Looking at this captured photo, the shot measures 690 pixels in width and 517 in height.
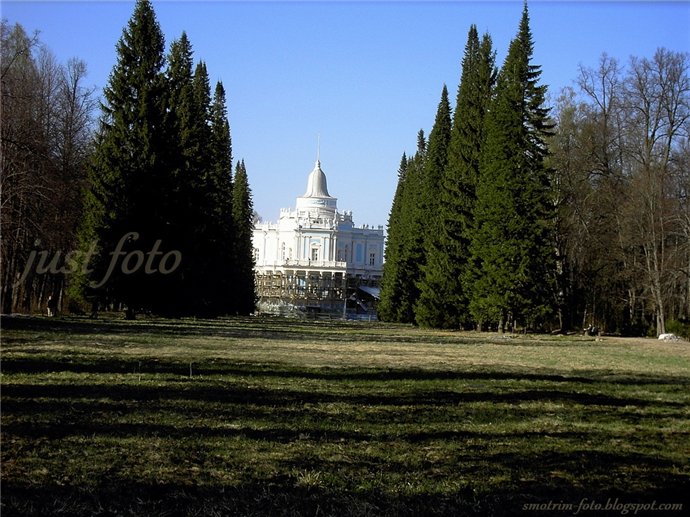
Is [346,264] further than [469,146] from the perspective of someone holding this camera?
Yes

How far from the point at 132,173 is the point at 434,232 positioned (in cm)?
1869

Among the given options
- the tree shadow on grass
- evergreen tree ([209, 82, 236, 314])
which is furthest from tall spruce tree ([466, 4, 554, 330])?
the tree shadow on grass

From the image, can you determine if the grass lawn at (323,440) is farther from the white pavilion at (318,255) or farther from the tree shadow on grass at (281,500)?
the white pavilion at (318,255)

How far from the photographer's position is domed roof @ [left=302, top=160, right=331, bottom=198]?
13988cm

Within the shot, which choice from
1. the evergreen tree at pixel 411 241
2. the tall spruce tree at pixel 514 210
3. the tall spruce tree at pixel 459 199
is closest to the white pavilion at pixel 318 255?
the evergreen tree at pixel 411 241

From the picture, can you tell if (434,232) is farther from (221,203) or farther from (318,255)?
(318,255)

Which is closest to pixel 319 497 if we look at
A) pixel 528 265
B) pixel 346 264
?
pixel 528 265

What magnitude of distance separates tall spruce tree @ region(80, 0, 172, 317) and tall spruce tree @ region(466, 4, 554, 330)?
573 inches

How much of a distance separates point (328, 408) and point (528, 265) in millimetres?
28662

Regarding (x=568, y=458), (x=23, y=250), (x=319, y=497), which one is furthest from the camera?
(x=23, y=250)

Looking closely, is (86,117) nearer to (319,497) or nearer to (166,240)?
(166,240)

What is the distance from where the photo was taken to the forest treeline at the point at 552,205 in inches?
1502

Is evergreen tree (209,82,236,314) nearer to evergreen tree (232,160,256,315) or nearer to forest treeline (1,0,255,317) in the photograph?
evergreen tree (232,160,256,315)

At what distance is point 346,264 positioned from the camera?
124 m
